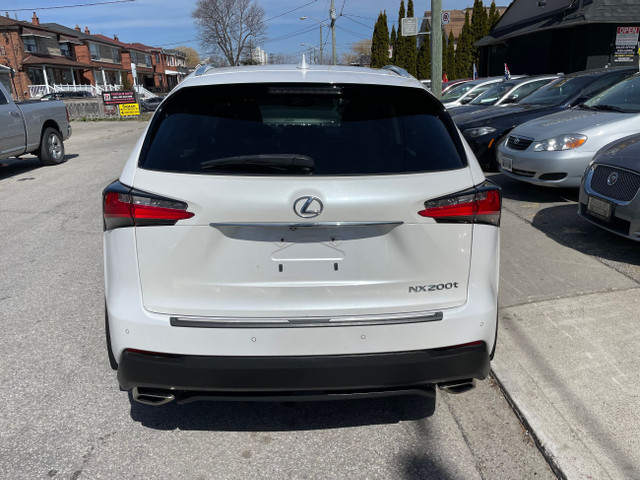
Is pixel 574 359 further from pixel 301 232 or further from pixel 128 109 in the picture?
pixel 128 109

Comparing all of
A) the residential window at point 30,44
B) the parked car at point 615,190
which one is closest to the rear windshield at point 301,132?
the parked car at point 615,190

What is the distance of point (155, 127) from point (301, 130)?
70 cm

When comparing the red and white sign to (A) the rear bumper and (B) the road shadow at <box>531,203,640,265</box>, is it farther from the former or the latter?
(A) the rear bumper

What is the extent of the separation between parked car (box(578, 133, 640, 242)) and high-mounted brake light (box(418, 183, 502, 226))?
2955 millimetres

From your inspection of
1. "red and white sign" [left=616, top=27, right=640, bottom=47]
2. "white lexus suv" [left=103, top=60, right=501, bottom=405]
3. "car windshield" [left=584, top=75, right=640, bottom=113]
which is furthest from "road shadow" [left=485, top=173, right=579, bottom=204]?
"red and white sign" [left=616, top=27, right=640, bottom=47]

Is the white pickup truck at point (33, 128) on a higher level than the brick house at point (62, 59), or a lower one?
lower

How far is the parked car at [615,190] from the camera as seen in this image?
460cm

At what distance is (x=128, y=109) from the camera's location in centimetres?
2770

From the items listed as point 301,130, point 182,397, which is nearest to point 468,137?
point 301,130

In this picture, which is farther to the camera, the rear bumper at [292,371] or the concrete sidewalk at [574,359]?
the concrete sidewalk at [574,359]

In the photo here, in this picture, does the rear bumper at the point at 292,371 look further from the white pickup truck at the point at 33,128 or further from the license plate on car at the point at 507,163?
the white pickup truck at the point at 33,128

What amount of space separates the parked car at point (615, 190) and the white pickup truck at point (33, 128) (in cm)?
1006

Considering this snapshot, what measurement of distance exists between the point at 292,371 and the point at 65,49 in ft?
220

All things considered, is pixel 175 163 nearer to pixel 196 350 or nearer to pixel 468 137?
pixel 196 350
